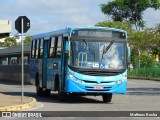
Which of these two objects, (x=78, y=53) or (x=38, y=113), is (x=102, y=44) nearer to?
(x=78, y=53)

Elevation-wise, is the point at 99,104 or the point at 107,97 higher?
the point at 107,97

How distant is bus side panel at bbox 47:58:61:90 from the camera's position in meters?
21.8

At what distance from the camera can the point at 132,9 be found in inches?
3356

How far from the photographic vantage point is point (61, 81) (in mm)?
21109

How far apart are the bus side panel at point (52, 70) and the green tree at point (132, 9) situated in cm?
6154

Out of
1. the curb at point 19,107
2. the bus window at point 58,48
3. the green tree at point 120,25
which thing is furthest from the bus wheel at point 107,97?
the green tree at point 120,25

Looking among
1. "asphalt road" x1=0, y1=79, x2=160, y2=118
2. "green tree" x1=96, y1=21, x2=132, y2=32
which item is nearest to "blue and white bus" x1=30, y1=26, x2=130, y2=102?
"asphalt road" x1=0, y1=79, x2=160, y2=118

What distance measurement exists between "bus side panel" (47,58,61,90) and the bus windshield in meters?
1.36

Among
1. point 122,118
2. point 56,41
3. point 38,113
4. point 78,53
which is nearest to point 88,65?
point 78,53

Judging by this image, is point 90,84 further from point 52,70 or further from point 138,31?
point 138,31

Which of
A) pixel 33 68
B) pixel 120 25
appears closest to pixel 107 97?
pixel 33 68

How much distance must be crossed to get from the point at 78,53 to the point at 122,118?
21.3 ft

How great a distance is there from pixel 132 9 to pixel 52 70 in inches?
2517

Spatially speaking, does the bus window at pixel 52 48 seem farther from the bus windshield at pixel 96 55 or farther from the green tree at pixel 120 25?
the green tree at pixel 120 25
